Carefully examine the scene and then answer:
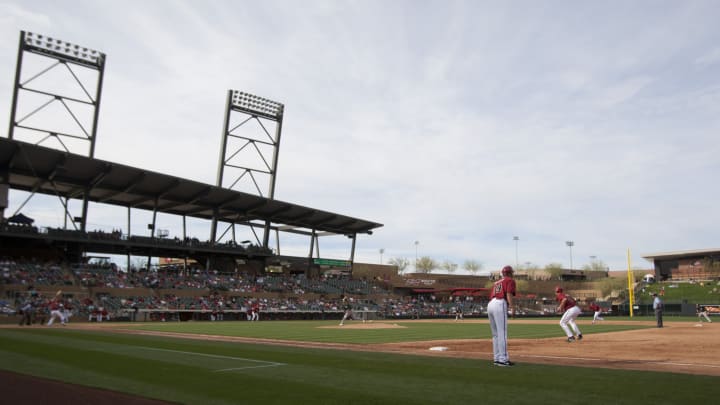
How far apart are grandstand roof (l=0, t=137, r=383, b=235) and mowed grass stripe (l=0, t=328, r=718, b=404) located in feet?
110

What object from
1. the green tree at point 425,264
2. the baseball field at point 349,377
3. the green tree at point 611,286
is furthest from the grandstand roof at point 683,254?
the baseball field at point 349,377

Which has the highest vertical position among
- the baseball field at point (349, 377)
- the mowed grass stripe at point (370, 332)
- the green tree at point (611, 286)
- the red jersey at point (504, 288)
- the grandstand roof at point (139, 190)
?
the grandstand roof at point (139, 190)

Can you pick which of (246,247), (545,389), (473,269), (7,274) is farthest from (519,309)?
(473,269)

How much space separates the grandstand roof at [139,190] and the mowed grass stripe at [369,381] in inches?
1317

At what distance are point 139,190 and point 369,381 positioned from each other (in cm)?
4465

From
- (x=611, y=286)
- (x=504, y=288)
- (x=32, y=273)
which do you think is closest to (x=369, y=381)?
(x=504, y=288)

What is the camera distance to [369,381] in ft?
25.5

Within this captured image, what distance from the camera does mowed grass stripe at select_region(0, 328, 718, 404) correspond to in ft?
20.9

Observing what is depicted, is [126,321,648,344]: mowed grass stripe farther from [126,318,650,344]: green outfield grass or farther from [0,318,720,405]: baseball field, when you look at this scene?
[0,318,720,405]: baseball field

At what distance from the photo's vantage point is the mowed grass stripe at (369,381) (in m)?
6.38

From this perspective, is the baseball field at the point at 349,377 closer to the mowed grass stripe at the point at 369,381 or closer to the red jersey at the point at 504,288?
the mowed grass stripe at the point at 369,381

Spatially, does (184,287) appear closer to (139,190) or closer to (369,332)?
(139,190)

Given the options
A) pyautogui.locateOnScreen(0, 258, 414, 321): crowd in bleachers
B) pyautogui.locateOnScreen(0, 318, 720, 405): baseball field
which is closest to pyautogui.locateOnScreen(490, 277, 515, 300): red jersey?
pyautogui.locateOnScreen(0, 318, 720, 405): baseball field

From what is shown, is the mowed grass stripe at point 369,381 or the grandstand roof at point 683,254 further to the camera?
the grandstand roof at point 683,254
